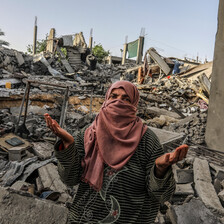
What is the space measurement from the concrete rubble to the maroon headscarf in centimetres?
74

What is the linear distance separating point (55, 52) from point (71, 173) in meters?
19.8

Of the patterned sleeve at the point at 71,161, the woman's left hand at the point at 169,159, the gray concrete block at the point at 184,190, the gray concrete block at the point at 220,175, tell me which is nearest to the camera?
the woman's left hand at the point at 169,159

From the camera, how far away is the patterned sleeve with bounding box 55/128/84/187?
4.11ft

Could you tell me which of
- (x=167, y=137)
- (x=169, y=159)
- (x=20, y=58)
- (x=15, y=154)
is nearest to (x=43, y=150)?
(x=15, y=154)

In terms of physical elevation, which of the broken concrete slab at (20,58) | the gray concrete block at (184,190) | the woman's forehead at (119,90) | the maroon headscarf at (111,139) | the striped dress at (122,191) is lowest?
the gray concrete block at (184,190)

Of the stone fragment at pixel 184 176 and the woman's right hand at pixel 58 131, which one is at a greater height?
the woman's right hand at pixel 58 131

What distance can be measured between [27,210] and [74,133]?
2.59 ft

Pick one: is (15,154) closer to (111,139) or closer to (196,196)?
(196,196)

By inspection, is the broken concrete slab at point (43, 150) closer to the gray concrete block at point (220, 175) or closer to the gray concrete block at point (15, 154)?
the gray concrete block at point (15, 154)

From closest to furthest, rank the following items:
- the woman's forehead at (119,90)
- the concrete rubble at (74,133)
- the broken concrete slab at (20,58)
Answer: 1. the woman's forehead at (119,90)
2. the concrete rubble at (74,133)
3. the broken concrete slab at (20,58)

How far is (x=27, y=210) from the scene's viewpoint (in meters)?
1.75

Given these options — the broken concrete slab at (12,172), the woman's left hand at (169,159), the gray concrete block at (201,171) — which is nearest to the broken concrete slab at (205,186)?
the gray concrete block at (201,171)

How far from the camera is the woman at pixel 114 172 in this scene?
1269 millimetres

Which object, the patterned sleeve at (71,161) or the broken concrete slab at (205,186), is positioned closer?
the patterned sleeve at (71,161)
